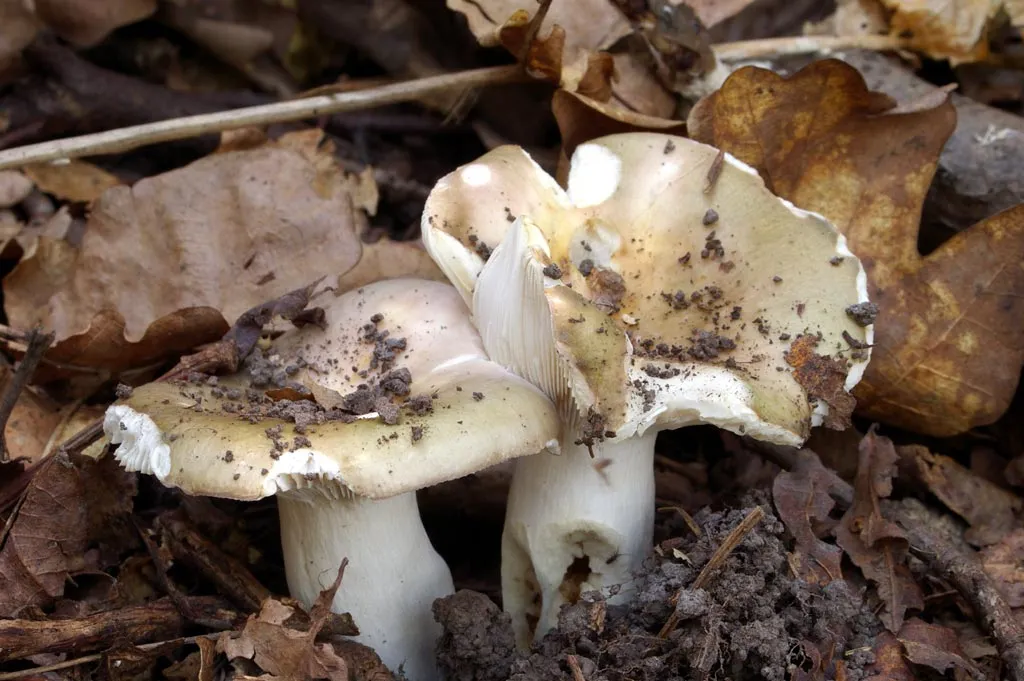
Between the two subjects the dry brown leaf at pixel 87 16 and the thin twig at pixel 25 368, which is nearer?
the thin twig at pixel 25 368

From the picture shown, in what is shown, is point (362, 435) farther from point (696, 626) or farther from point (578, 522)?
point (696, 626)

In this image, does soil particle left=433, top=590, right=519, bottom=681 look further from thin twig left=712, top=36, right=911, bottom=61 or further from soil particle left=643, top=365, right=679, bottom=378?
thin twig left=712, top=36, right=911, bottom=61

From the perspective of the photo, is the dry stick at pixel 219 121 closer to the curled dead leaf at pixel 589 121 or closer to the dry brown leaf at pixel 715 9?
the curled dead leaf at pixel 589 121

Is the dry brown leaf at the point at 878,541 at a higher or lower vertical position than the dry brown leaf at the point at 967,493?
higher

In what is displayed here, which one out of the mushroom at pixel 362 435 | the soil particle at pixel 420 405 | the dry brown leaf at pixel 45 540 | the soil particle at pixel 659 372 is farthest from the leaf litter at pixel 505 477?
the soil particle at pixel 420 405

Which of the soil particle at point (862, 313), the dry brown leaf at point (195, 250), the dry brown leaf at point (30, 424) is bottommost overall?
the dry brown leaf at point (30, 424)

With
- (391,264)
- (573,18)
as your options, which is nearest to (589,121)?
(573,18)
